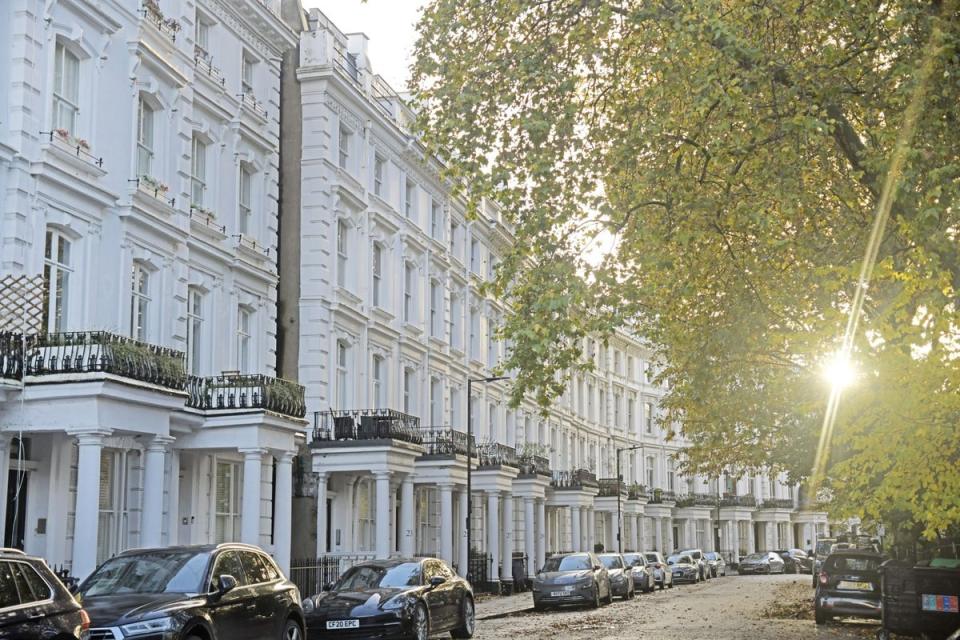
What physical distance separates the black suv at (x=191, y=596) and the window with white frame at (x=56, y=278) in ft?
26.1

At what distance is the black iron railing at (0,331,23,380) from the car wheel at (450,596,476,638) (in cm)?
876

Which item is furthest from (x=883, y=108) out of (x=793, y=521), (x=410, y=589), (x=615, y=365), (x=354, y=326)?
(x=793, y=521)

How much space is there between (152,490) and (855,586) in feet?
46.6

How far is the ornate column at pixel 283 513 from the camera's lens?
26562mm

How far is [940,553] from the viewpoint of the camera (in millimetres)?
21141

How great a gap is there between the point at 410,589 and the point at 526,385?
5.02 metres

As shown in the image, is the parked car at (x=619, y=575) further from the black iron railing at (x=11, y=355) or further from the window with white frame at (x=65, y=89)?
the black iron railing at (x=11, y=355)

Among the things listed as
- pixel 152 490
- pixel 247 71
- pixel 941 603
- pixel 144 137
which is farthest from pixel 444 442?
pixel 941 603

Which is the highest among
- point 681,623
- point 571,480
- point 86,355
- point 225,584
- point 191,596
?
point 86,355

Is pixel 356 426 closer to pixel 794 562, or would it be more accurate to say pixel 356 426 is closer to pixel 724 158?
pixel 724 158

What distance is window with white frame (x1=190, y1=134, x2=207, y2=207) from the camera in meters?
27.8

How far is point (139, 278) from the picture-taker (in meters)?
25.1

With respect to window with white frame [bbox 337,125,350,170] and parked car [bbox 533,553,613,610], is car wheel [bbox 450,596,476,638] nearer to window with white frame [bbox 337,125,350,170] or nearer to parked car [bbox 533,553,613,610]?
parked car [bbox 533,553,613,610]

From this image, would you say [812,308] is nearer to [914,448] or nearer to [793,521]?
[914,448]
